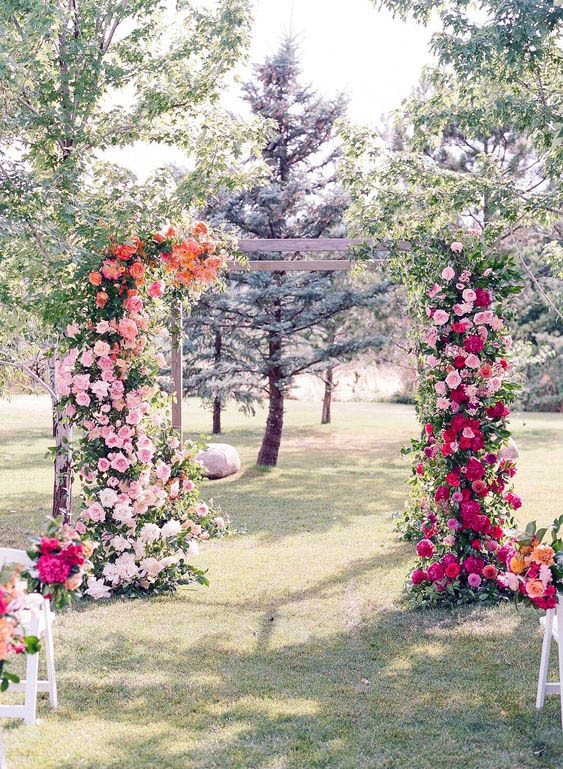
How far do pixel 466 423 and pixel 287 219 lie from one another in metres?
7.53

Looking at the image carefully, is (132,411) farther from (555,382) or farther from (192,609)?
(555,382)

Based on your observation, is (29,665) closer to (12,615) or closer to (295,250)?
(12,615)

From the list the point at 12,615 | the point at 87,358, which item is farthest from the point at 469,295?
the point at 12,615

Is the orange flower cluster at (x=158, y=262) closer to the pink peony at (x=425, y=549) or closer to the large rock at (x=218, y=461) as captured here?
the pink peony at (x=425, y=549)

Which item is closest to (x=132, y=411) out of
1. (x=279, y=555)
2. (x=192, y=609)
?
(x=192, y=609)

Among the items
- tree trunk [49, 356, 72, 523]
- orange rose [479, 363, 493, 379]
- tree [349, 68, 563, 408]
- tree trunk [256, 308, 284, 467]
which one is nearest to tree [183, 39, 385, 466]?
tree trunk [256, 308, 284, 467]

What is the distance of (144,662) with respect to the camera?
14.4 feet

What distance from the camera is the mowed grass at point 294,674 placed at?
10.9ft

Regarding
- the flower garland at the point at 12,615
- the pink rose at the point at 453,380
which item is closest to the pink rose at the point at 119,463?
the pink rose at the point at 453,380

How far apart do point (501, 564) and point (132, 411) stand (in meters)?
2.75

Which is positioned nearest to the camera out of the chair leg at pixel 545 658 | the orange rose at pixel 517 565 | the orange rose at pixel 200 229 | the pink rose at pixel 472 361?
the orange rose at pixel 517 565

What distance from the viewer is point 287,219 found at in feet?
40.0

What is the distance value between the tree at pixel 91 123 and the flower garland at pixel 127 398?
22cm

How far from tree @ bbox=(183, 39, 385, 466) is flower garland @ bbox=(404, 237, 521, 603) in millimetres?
6303
